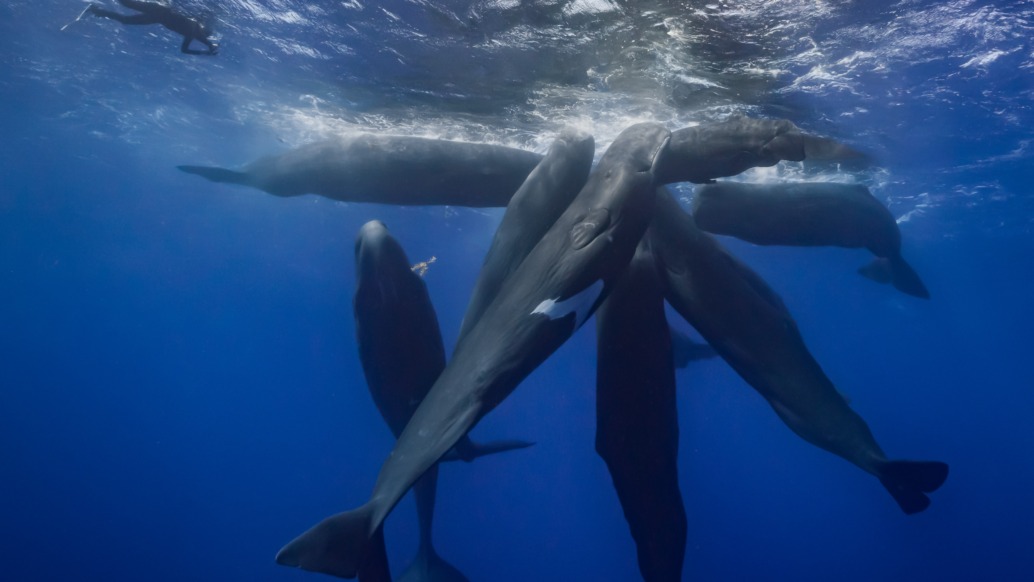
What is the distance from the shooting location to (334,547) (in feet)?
13.2

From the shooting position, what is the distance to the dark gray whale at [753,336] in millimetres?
6066

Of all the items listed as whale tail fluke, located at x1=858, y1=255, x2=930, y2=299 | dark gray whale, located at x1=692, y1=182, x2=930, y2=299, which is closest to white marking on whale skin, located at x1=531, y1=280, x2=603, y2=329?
dark gray whale, located at x1=692, y1=182, x2=930, y2=299

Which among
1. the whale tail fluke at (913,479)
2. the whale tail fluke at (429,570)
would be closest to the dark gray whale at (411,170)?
the whale tail fluke at (913,479)

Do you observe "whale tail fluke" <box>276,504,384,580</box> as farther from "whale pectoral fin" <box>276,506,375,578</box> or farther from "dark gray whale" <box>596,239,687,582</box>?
"dark gray whale" <box>596,239,687,582</box>

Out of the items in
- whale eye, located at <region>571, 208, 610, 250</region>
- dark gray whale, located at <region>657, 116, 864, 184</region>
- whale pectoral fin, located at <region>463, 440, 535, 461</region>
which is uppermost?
dark gray whale, located at <region>657, 116, 864, 184</region>

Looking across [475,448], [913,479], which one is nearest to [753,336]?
[913,479]

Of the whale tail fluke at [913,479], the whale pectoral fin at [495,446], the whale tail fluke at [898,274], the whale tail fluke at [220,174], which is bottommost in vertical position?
the whale pectoral fin at [495,446]

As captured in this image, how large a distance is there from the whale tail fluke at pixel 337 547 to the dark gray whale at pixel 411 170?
4.50 meters

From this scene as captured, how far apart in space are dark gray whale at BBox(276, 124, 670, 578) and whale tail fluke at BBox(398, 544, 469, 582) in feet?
24.6

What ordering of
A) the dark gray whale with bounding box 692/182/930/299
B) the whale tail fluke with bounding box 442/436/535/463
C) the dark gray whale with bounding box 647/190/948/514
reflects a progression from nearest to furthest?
1. the dark gray whale with bounding box 647/190/948/514
2. the dark gray whale with bounding box 692/182/930/299
3. the whale tail fluke with bounding box 442/436/535/463

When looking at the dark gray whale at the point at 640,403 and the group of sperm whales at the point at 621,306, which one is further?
the dark gray whale at the point at 640,403

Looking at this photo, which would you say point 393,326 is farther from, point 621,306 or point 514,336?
point 621,306

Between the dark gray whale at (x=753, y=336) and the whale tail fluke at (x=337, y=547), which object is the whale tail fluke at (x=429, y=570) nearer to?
Answer: the dark gray whale at (x=753, y=336)

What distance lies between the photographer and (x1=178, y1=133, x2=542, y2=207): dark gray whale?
755cm
